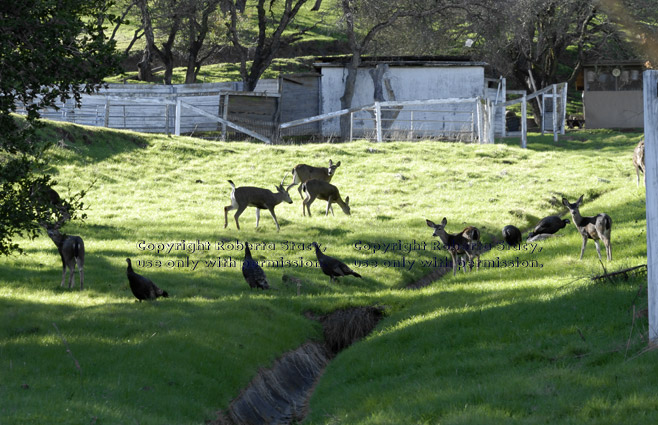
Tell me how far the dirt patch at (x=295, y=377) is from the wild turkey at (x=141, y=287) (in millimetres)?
3010

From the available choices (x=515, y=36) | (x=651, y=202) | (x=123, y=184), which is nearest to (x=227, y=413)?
(x=651, y=202)

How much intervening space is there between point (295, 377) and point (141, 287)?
348 cm

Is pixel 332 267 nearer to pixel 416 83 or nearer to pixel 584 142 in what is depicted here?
pixel 584 142

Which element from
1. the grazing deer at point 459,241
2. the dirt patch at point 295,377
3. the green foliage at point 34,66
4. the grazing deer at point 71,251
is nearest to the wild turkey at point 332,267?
the dirt patch at point 295,377

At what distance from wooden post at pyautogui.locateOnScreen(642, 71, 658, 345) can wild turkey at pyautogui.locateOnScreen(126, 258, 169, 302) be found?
8.82 meters

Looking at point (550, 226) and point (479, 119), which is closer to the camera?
point (550, 226)

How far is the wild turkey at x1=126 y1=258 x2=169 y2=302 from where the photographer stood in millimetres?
14836

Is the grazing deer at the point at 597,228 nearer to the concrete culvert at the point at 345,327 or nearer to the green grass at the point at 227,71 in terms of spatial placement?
the concrete culvert at the point at 345,327

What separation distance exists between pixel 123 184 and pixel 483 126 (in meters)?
20.4

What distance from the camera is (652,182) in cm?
1056

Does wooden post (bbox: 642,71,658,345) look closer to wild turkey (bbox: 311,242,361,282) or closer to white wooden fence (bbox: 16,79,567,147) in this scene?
wild turkey (bbox: 311,242,361,282)

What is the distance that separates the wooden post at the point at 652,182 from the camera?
10.4 metres

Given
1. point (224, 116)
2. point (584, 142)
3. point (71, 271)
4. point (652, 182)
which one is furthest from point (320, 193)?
point (584, 142)

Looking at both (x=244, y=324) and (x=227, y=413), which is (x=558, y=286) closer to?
(x=244, y=324)
